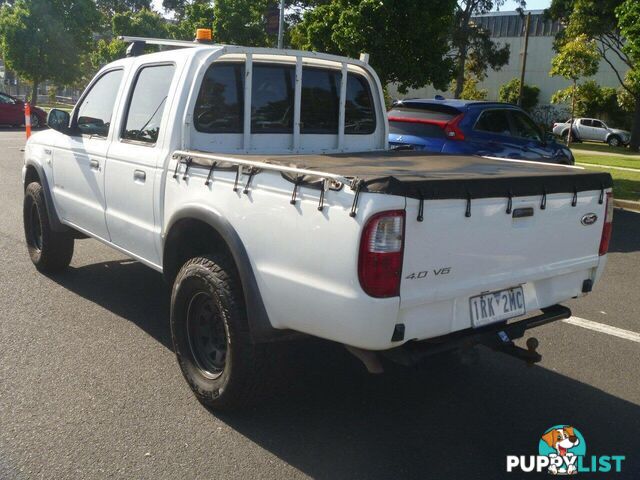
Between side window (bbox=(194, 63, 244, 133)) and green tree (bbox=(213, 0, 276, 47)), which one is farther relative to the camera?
green tree (bbox=(213, 0, 276, 47))

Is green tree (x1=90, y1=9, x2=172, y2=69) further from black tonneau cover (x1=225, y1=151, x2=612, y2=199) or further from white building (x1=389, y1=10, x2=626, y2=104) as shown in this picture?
black tonneau cover (x1=225, y1=151, x2=612, y2=199)

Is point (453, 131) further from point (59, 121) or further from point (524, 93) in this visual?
point (524, 93)

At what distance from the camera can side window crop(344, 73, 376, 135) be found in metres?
5.19

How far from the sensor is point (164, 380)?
13.9ft

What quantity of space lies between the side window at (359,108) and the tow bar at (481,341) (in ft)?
6.87

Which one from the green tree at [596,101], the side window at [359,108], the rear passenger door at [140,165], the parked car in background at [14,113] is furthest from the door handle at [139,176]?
the green tree at [596,101]

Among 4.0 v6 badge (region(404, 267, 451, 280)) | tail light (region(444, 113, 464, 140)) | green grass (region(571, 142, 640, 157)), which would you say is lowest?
green grass (region(571, 142, 640, 157))

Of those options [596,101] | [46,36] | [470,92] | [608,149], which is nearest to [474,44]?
[470,92]

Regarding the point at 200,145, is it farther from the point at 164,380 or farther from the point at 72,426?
the point at 72,426

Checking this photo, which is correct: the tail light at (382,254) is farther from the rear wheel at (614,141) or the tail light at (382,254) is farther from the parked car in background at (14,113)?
the rear wheel at (614,141)

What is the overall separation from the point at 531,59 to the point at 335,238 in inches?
2002

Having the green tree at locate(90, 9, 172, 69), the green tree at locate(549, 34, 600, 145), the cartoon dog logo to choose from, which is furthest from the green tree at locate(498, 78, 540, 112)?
the cartoon dog logo

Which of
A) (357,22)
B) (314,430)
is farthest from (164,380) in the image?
(357,22)

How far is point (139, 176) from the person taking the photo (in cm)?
451
